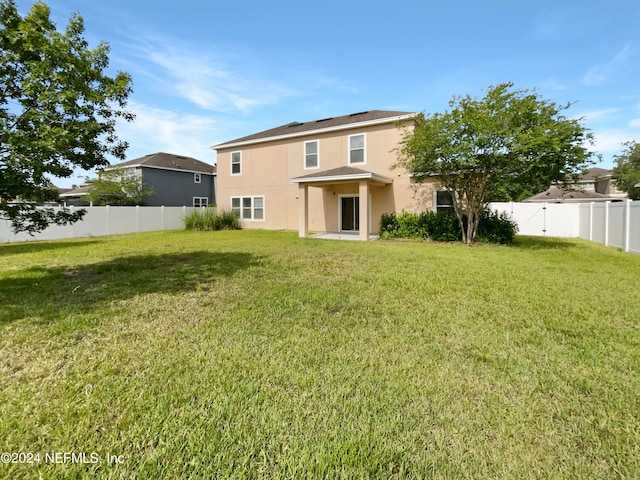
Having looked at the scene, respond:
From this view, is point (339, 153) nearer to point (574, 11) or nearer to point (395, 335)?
point (574, 11)

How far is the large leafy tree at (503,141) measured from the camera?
31.6ft

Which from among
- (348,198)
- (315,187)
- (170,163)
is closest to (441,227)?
(348,198)

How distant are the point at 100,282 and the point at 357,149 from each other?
43.1ft

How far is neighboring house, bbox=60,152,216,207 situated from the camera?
84.1 feet

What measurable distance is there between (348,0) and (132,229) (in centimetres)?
1696

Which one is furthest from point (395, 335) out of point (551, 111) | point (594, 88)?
point (594, 88)

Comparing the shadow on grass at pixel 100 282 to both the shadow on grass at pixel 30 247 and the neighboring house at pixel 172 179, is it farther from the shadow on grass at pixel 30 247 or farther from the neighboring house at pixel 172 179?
the neighboring house at pixel 172 179

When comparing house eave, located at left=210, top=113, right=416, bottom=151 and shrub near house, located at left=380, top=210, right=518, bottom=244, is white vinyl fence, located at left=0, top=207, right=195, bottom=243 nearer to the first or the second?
house eave, located at left=210, top=113, right=416, bottom=151

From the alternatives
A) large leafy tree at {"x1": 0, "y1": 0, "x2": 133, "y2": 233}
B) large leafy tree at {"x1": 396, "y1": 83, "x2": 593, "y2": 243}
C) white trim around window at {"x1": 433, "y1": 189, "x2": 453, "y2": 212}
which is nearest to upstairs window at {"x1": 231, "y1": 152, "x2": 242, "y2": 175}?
large leafy tree at {"x1": 396, "y1": 83, "x2": 593, "y2": 243}

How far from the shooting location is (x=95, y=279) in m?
6.11

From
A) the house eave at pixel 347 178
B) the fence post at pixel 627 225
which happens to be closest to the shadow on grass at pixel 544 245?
the fence post at pixel 627 225

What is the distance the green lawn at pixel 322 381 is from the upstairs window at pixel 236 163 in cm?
1563

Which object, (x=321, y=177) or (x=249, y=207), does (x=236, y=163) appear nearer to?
(x=249, y=207)

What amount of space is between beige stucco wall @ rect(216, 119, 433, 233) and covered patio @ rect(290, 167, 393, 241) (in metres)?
0.44
